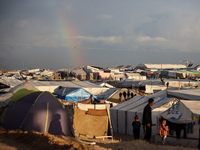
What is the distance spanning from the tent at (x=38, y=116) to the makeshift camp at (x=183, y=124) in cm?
397

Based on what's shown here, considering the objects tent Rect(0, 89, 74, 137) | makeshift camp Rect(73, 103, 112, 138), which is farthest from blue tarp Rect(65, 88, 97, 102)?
tent Rect(0, 89, 74, 137)

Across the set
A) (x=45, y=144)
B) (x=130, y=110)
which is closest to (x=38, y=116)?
(x=45, y=144)

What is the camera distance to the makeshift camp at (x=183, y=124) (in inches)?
364

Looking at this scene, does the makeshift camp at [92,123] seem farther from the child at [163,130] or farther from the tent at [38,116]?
the child at [163,130]

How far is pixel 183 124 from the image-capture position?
9461 mm

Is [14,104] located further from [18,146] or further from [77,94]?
[77,94]

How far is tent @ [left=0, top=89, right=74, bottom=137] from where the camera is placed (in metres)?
9.82

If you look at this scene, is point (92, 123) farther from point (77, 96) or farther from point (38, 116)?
point (77, 96)

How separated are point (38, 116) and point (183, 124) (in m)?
5.58

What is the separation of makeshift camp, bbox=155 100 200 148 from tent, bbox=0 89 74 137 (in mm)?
3971

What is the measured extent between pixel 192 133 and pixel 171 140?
3.02 ft

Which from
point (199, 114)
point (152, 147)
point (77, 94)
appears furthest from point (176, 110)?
point (77, 94)

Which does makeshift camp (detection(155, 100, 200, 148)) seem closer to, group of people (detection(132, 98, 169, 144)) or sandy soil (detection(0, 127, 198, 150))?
group of people (detection(132, 98, 169, 144))

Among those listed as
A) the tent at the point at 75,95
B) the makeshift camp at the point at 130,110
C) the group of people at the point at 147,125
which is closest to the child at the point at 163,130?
the group of people at the point at 147,125
